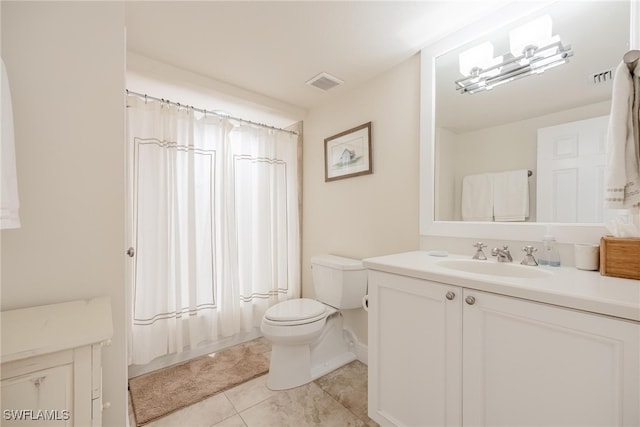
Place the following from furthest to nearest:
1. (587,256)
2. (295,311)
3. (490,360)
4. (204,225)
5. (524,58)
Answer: (204,225) < (295,311) < (524,58) < (587,256) < (490,360)

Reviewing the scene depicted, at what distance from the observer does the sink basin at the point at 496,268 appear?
3.78 feet

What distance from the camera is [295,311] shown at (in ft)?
5.88

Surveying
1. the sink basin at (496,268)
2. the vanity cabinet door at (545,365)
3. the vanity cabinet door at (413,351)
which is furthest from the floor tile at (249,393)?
the sink basin at (496,268)

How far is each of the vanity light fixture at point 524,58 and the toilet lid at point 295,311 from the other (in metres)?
1.68

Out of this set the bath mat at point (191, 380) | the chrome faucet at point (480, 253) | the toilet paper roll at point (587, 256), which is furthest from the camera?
the bath mat at point (191, 380)

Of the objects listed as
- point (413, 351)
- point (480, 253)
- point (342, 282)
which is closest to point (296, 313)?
point (342, 282)

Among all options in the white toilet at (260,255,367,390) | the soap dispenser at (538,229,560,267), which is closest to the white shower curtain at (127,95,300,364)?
the white toilet at (260,255,367,390)

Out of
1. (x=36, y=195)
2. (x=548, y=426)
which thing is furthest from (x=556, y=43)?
(x=36, y=195)

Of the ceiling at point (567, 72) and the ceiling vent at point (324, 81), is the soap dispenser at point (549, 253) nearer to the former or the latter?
the ceiling at point (567, 72)

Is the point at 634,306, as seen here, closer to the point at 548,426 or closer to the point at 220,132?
the point at 548,426

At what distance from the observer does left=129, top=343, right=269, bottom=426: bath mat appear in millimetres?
1561

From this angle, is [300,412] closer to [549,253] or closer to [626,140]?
[549,253]

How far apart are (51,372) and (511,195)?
1.96m

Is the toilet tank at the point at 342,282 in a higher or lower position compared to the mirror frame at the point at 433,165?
lower
